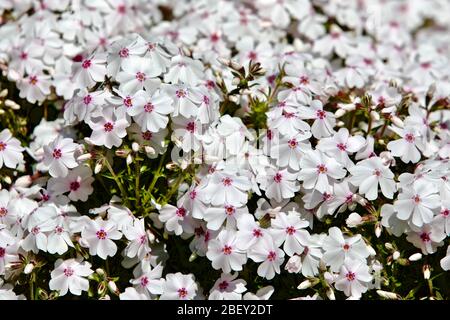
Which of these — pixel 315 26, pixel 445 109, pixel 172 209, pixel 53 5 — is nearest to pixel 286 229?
pixel 172 209

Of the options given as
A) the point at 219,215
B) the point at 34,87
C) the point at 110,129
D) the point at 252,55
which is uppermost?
the point at 252,55

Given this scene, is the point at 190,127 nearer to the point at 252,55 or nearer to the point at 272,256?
the point at 272,256

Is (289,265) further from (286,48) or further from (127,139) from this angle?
(286,48)

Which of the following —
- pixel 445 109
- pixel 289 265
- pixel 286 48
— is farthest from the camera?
pixel 286 48

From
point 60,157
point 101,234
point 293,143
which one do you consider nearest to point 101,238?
point 101,234

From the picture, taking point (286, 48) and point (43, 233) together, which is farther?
point (286, 48)

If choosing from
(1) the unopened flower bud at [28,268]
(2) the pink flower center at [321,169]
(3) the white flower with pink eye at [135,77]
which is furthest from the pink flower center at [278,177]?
(1) the unopened flower bud at [28,268]
